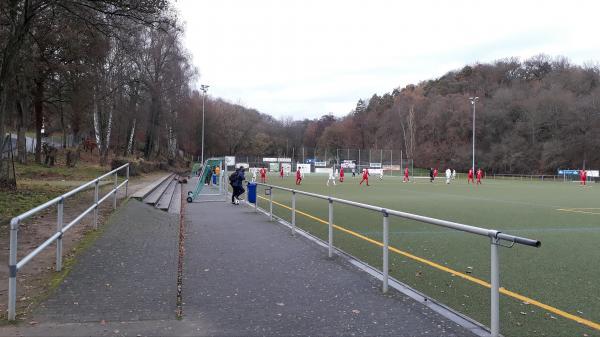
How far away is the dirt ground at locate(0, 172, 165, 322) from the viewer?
17.3ft

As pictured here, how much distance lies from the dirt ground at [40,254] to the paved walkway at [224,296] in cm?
26

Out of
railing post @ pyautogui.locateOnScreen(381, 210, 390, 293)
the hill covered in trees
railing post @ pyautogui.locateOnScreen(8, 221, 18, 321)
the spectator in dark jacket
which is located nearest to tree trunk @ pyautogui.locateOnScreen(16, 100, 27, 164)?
the spectator in dark jacket

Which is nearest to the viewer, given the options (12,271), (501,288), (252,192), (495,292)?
(495,292)

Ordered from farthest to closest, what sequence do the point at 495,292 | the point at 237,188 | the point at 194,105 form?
the point at 194,105 → the point at 237,188 → the point at 495,292

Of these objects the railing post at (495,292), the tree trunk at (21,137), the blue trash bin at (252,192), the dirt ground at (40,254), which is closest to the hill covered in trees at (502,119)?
the blue trash bin at (252,192)

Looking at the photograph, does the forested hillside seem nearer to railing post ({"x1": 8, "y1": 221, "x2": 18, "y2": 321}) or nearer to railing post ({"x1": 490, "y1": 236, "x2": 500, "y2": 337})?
railing post ({"x1": 8, "y1": 221, "x2": 18, "y2": 321})

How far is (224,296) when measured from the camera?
553 cm

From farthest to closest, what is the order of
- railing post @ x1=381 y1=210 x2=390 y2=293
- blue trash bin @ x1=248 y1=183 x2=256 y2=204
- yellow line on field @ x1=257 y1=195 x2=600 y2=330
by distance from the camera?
blue trash bin @ x1=248 y1=183 x2=256 y2=204 → railing post @ x1=381 y1=210 x2=390 y2=293 → yellow line on field @ x1=257 y1=195 x2=600 y2=330

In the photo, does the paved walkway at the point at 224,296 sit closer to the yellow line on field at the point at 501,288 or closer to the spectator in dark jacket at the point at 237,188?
the yellow line on field at the point at 501,288

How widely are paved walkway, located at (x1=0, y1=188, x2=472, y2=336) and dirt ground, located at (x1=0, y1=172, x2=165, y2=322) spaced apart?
259 millimetres

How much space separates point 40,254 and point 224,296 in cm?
366

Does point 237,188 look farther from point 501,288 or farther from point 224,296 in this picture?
point 501,288

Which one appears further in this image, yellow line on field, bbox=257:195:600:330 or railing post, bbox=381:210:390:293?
railing post, bbox=381:210:390:293

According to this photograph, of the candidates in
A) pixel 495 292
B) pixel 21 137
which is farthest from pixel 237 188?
pixel 21 137
